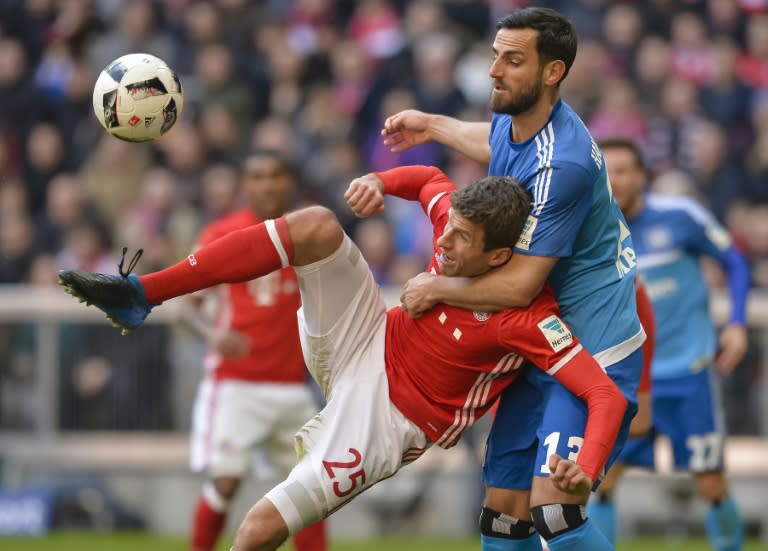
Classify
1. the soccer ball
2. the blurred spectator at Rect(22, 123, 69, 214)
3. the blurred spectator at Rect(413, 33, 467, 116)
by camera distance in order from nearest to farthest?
the soccer ball < the blurred spectator at Rect(413, 33, 467, 116) < the blurred spectator at Rect(22, 123, 69, 214)

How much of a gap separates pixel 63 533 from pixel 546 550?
5.53m

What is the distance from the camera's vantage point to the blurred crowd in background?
Result: 39.2ft

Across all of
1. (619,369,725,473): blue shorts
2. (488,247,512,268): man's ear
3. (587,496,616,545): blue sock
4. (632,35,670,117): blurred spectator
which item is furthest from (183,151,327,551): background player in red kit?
(632,35,670,117): blurred spectator

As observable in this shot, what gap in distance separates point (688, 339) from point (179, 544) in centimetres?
401

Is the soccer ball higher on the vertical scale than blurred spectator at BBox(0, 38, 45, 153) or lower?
higher

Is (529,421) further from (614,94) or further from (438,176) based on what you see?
(614,94)

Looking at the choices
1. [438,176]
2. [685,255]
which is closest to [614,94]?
[685,255]

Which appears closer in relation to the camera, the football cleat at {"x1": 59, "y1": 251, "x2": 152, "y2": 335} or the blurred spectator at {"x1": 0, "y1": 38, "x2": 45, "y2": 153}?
Result: the football cleat at {"x1": 59, "y1": 251, "x2": 152, "y2": 335}

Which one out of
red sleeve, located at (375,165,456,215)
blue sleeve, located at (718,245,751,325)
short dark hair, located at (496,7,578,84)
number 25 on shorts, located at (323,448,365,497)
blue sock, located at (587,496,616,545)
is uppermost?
short dark hair, located at (496,7,578,84)

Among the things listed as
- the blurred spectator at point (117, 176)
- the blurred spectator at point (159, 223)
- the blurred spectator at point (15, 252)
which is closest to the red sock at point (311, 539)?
the blurred spectator at point (159, 223)

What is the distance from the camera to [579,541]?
17.6 ft

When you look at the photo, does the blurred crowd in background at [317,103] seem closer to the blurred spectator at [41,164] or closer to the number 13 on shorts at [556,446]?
the blurred spectator at [41,164]

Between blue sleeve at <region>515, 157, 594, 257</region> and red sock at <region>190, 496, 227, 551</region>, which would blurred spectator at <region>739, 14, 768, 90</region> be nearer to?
red sock at <region>190, 496, 227, 551</region>

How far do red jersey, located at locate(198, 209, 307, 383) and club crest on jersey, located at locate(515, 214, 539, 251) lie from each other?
3.27 metres
